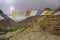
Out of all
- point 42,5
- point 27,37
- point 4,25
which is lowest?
point 27,37

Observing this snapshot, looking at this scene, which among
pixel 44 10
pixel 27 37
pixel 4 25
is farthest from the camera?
pixel 44 10

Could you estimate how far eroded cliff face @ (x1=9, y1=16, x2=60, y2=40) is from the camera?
1.45 metres

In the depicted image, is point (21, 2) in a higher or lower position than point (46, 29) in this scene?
higher

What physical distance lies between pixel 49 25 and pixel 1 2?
0.60 metres

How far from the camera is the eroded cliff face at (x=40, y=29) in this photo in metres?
1.45

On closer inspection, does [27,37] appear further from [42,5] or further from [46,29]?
[42,5]

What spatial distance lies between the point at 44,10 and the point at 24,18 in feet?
0.72

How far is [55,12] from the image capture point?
64.8 inches

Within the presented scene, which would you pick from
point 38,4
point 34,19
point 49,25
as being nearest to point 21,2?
point 38,4

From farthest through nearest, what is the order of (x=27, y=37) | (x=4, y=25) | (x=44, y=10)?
(x=44, y=10) → (x=4, y=25) → (x=27, y=37)

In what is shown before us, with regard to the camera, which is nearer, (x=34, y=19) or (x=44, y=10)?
(x=34, y=19)

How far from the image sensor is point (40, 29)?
1517mm

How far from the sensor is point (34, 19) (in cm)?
161

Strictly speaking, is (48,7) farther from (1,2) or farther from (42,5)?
(1,2)
